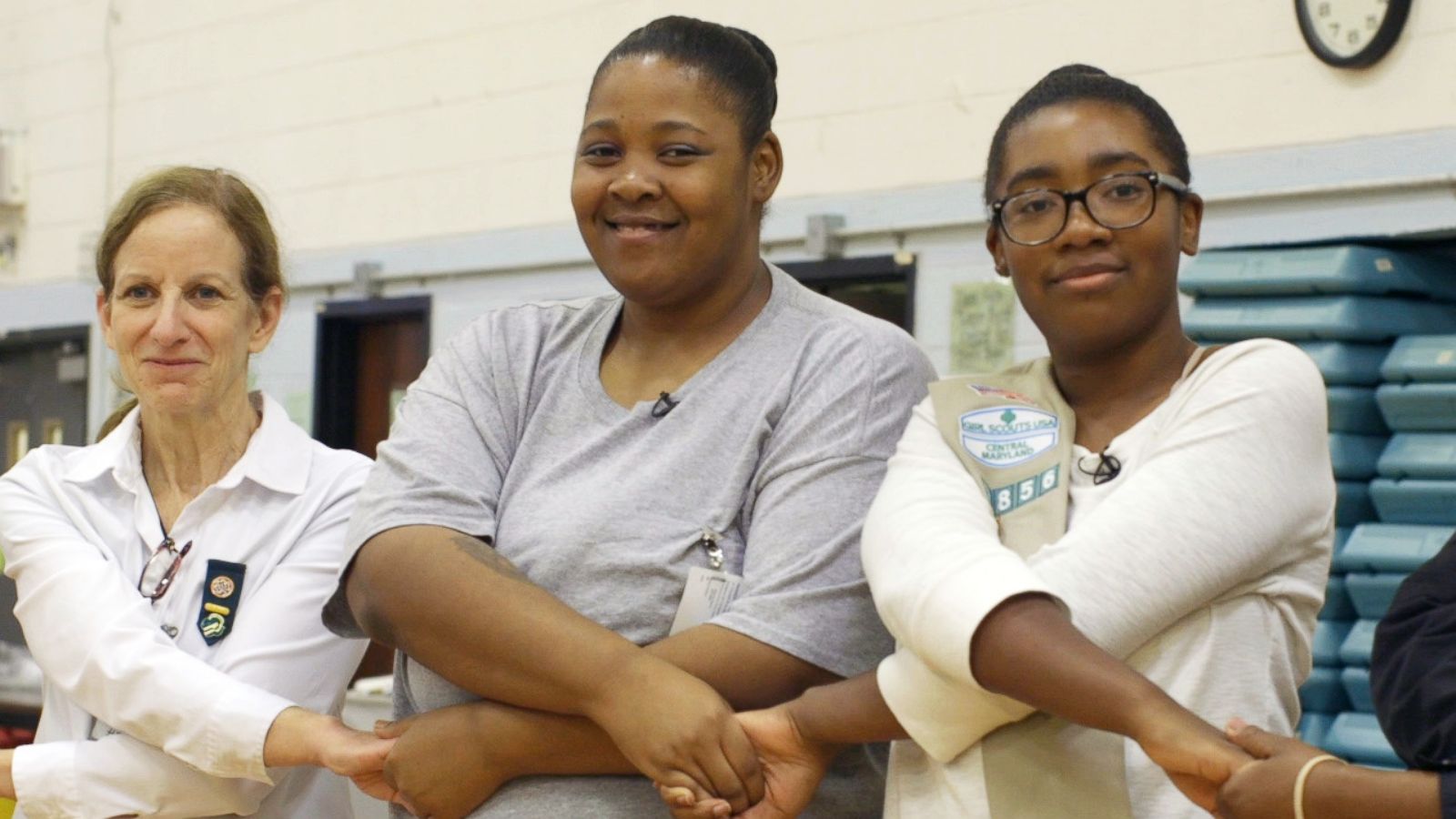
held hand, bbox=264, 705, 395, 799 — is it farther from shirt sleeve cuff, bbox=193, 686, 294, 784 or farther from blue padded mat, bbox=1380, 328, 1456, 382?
blue padded mat, bbox=1380, 328, 1456, 382

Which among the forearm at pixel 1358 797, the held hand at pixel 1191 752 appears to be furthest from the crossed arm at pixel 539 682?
the forearm at pixel 1358 797

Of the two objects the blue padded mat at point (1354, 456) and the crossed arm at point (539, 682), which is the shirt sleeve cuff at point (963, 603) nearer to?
the crossed arm at point (539, 682)

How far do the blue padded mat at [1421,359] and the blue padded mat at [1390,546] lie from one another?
0.30m

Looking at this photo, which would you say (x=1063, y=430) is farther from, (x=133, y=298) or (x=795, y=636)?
(x=133, y=298)

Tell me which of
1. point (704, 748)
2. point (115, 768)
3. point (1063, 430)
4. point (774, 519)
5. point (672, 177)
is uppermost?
point (672, 177)

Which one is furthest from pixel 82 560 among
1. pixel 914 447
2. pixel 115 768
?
pixel 914 447

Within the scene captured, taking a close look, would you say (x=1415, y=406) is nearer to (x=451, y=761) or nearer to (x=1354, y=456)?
(x=1354, y=456)

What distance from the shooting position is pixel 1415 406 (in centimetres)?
345

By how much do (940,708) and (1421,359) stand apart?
2.43m

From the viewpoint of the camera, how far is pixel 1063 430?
1.46 meters

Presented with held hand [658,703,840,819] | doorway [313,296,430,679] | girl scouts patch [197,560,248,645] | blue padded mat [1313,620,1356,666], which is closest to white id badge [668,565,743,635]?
held hand [658,703,840,819]

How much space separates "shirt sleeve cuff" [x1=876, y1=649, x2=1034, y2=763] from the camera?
1359 mm

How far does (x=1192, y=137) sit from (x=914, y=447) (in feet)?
8.67

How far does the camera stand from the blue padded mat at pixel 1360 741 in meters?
3.34
